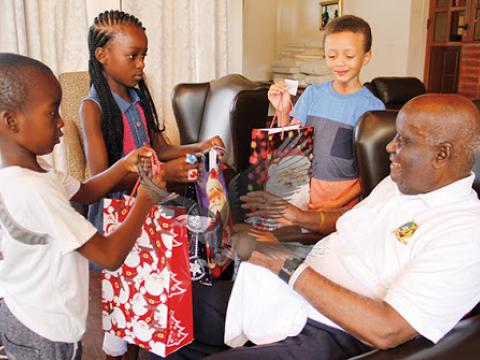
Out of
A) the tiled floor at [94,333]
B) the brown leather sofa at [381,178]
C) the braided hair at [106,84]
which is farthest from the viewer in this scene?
the tiled floor at [94,333]

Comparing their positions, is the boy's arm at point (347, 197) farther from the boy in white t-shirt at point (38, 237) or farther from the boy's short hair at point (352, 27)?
the boy in white t-shirt at point (38, 237)

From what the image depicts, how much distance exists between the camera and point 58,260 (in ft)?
3.50

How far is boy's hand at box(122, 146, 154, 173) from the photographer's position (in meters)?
1.30

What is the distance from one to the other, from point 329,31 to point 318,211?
2.18 feet

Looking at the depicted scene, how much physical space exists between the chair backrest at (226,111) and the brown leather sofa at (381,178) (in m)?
0.59

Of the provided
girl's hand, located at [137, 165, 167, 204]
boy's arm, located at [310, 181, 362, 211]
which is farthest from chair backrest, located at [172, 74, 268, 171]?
girl's hand, located at [137, 165, 167, 204]

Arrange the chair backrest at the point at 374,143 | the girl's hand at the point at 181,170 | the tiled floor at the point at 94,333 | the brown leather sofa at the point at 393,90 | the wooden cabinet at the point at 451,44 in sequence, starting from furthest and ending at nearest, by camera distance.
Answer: the wooden cabinet at the point at 451,44
the brown leather sofa at the point at 393,90
the tiled floor at the point at 94,333
the chair backrest at the point at 374,143
the girl's hand at the point at 181,170

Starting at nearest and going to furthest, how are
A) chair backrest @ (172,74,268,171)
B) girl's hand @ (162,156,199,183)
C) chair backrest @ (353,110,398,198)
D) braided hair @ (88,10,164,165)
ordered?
girl's hand @ (162,156,199,183)
chair backrest @ (353,110,398,198)
braided hair @ (88,10,164,165)
chair backrest @ (172,74,268,171)

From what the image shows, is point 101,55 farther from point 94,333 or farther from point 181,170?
point 94,333

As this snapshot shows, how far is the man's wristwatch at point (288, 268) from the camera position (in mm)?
1104

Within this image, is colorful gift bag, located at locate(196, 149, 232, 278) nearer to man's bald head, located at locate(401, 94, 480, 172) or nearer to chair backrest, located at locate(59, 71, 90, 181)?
man's bald head, located at locate(401, 94, 480, 172)

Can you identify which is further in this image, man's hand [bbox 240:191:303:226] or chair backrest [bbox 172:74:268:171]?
chair backrest [bbox 172:74:268:171]

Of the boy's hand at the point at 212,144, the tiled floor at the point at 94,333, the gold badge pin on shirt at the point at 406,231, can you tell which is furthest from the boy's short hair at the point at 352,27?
the tiled floor at the point at 94,333

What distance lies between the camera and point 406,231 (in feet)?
3.74
